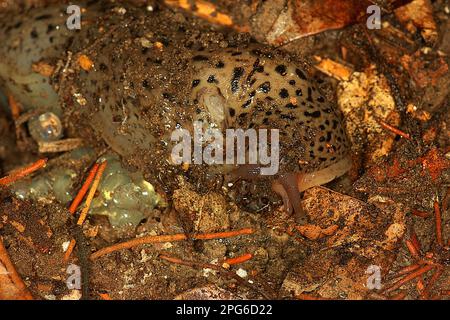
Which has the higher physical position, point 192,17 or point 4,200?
point 192,17

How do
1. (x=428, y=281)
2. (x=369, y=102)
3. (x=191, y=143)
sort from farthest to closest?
1. (x=369, y=102)
2. (x=191, y=143)
3. (x=428, y=281)

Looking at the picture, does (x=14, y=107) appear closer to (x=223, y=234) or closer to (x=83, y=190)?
(x=83, y=190)

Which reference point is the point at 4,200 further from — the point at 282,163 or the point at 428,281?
the point at 428,281

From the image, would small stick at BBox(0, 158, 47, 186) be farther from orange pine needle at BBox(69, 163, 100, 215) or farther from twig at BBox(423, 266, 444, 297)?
twig at BBox(423, 266, 444, 297)

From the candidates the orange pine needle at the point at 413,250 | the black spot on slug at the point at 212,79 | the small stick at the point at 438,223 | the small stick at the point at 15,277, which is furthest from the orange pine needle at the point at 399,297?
the small stick at the point at 15,277
